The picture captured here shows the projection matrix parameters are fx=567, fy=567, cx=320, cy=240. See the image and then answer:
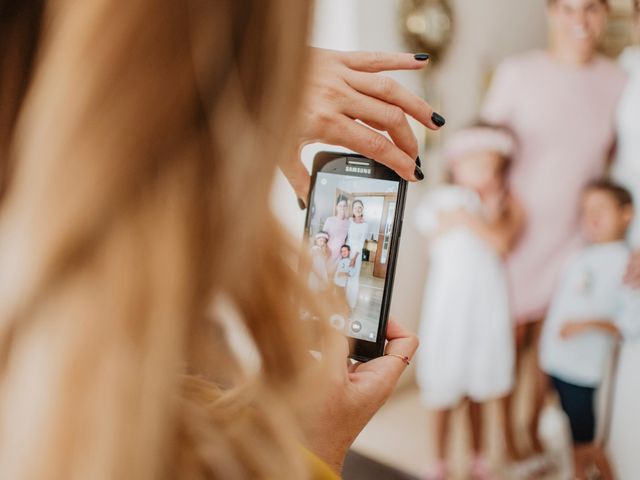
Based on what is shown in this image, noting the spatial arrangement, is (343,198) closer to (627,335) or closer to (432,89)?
(627,335)

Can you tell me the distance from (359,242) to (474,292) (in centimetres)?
97

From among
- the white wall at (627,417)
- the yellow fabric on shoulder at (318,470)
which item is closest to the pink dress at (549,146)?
the white wall at (627,417)

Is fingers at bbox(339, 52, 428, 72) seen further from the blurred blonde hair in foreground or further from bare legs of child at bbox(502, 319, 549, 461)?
bare legs of child at bbox(502, 319, 549, 461)

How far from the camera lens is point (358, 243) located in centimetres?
64

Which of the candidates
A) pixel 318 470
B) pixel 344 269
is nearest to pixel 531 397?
pixel 344 269

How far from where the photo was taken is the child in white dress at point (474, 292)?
1.51 meters

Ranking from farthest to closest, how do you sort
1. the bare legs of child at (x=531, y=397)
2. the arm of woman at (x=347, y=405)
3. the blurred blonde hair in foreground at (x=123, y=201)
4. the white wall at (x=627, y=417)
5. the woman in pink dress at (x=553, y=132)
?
the bare legs of child at (x=531, y=397) → the woman in pink dress at (x=553, y=132) → the white wall at (x=627, y=417) → the arm of woman at (x=347, y=405) → the blurred blonde hair in foreground at (x=123, y=201)

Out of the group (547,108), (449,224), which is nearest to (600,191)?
(547,108)

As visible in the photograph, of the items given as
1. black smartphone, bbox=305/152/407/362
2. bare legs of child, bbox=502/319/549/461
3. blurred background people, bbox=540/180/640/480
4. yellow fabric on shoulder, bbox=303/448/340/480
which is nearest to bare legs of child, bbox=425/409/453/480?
bare legs of child, bbox=502/319/549/461

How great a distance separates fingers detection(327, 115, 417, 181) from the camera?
543 mm

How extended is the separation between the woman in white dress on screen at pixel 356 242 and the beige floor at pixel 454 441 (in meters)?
1.05

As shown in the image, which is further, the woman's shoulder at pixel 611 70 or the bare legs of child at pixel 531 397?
the bare legs of child at pixel 531 397

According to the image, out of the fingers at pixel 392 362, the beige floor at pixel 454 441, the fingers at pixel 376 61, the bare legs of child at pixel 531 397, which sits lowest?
the beige floor at pixel 454 441

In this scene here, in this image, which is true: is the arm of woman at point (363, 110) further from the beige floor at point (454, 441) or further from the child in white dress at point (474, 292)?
the beige floor at point (454, 441)
